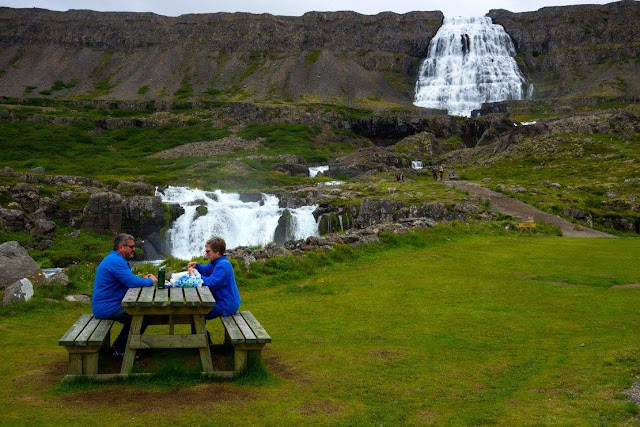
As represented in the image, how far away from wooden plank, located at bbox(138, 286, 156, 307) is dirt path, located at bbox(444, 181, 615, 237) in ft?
91.3

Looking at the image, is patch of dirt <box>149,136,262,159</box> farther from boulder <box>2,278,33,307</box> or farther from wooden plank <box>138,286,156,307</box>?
wooden plank <box>138,286,156,307</box>

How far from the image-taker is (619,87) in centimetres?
13438

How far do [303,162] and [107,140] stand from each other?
42390mm

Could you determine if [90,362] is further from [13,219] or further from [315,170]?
[315,170]

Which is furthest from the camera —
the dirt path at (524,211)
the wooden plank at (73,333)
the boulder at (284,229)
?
the boulder at (284,229)

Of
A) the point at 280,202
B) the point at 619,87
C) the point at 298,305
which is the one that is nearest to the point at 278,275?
the point at 298,305

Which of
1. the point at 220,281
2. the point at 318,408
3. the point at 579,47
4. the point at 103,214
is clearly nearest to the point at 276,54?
the point at 579,47

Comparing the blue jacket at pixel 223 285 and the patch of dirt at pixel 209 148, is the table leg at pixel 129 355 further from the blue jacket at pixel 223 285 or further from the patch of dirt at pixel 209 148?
the patch of dirt at pixel 209 148

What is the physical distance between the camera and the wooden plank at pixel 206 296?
8664mm

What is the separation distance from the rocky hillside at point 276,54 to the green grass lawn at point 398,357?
434 feet

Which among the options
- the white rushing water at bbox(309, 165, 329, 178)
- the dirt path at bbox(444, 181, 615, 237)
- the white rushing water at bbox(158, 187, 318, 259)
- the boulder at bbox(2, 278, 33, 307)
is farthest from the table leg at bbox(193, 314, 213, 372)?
the white rushing water at bbox(309, 165, 329, 178)

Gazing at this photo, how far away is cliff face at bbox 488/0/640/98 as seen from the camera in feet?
463

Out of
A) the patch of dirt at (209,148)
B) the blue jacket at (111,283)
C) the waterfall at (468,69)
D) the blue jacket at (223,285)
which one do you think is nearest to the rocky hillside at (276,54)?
the waterfall at (468,69)

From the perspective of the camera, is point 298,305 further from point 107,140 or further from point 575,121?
point 107,140
